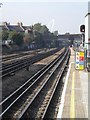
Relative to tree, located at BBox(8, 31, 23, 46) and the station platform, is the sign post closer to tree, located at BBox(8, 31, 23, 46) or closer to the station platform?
the station platform

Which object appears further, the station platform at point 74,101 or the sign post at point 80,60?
the sign post at point 80,60

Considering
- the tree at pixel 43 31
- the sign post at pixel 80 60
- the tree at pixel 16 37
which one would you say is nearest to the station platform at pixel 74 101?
the sign post at pixel 80 60

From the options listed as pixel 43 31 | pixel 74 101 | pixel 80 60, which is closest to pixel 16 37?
pixel 80 60

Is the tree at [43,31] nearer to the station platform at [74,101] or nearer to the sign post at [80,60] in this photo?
the sign post at [80,60]

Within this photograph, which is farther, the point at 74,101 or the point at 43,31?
the point at 43,31

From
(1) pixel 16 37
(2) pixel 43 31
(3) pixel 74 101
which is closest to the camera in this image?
(3) pixel 74 101

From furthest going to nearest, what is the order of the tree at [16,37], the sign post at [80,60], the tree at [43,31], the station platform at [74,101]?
the tree at [43,31], the tree at [16,37], the sign post at [80,60], the station platform at [74,101]

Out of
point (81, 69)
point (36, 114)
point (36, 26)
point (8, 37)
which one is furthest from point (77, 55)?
point (36, 26)

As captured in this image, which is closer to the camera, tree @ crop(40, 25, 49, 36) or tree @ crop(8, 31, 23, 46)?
tree @ crop(8, 31, 23, 46)

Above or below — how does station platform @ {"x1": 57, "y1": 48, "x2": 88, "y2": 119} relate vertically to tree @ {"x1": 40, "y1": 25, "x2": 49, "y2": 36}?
below

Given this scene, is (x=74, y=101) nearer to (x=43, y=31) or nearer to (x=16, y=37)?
(x=16, y=37)

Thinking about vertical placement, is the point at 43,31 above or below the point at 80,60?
above

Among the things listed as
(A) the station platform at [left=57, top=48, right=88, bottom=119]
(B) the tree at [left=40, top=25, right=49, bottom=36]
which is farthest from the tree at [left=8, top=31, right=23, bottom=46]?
(B) the tree at [left=40, top=25, right=49, bottom=36]

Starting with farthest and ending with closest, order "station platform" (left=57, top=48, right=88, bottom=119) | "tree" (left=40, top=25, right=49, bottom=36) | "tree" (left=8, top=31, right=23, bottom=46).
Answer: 1. "tree" (left=40, top=25, right=49, bottom=36)
2. "tree" (left=8, top=31, right=23, bottom=46)
3. "station platform" (left=57, top=48, right=88, bottom=119)
